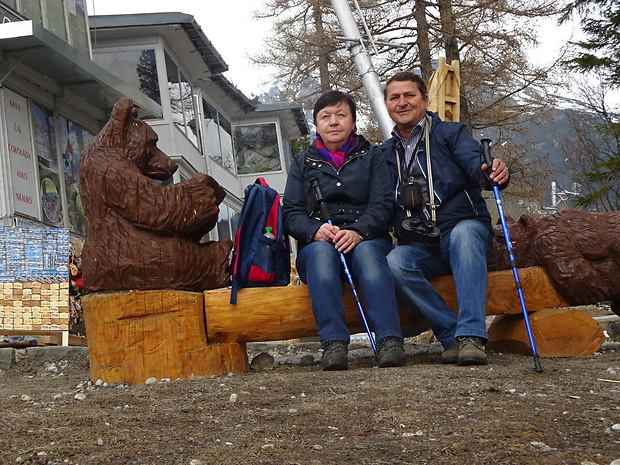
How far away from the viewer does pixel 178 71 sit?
1812 cm

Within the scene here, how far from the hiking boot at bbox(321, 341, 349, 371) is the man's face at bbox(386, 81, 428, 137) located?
1.55m

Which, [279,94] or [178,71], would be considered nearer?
[178,71]

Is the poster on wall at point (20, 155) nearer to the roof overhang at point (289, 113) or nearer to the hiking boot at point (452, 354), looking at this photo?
the hiking boot at point (452, 354)

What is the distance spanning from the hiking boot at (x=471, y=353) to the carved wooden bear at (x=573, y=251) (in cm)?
90

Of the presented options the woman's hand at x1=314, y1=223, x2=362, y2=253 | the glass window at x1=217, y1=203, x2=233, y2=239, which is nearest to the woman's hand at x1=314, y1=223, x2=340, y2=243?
the woman's hand at x1=314, y1=223, x2=362, y2=253

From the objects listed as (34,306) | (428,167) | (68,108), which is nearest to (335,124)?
(428,167)

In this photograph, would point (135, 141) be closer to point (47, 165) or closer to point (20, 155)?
point (20, 155)

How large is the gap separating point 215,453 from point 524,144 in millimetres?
17042

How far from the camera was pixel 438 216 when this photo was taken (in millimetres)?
4832

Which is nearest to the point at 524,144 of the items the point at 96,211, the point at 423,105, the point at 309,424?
the point at 423,105

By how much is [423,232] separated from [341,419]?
2.00 meters

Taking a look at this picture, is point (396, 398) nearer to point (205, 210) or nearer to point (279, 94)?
point (205, 210)

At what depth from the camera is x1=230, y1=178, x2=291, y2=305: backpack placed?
4832 mm

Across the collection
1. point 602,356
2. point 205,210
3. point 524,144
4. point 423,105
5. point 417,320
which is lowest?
point 602,356
